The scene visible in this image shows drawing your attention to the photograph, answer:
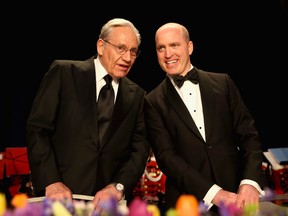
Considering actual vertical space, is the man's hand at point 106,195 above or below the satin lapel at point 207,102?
below

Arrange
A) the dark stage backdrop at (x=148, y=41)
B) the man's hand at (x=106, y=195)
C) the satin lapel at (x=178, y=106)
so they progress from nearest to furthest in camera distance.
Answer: the man's hand at (x=106, y=195)
the satin lapel at (x=178, y=106)
the dark stage backdrop at (x=148, y=41)

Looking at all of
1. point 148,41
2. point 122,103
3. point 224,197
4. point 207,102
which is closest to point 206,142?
point 207,102

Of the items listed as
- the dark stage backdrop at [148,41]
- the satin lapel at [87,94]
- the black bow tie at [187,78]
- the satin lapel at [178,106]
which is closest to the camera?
the satin lapel at [87,94]

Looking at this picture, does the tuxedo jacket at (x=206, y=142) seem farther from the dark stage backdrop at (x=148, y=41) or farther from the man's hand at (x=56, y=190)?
the dark stage backdrop at (x=148, y=41)

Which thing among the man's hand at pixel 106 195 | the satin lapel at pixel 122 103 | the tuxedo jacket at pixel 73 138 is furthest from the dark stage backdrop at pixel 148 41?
the man's hand at pixel 106 195

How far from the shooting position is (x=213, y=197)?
7.00 ft

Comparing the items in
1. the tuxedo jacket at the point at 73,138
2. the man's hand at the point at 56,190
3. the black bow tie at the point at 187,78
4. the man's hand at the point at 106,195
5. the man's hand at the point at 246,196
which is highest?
the black bow tie at the point at 187,78

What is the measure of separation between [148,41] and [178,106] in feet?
11.4

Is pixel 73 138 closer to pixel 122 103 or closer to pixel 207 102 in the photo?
pixel 122 103

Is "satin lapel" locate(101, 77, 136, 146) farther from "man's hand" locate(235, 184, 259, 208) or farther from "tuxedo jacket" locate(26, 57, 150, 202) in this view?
"man's hand" locate(235, 184, 259, 208)

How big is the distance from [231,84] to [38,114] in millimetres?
1210

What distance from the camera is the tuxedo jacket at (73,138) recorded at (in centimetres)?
212

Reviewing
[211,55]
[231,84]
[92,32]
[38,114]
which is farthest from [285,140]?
[38,114]

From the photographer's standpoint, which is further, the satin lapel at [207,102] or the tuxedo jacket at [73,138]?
the satin lapel at [207,102]
